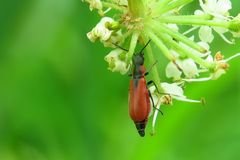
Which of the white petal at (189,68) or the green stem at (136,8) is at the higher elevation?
the green stem at (136,8)

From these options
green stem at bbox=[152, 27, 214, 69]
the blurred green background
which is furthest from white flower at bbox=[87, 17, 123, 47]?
the blurred green background

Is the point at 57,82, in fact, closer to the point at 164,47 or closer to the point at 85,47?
the point at 85,47

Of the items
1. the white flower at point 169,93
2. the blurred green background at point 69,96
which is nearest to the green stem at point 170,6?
the white flower at point 169,93

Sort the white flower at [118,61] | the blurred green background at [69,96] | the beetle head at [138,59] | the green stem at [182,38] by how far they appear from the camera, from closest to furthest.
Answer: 1. the green stem at [182,38]
2. the white flower at [118,61]
3. the beetle head at [138,59]
4. the blurred green background at [69,96]

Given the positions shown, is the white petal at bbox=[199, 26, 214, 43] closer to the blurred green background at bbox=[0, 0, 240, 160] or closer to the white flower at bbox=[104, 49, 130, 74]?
the white flower at bbox=[104, 49, 130, 74]

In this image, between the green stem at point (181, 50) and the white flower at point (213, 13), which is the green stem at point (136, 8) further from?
the white flower at point (213, 13)

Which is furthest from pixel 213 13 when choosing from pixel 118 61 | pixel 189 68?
pixel 118 61
